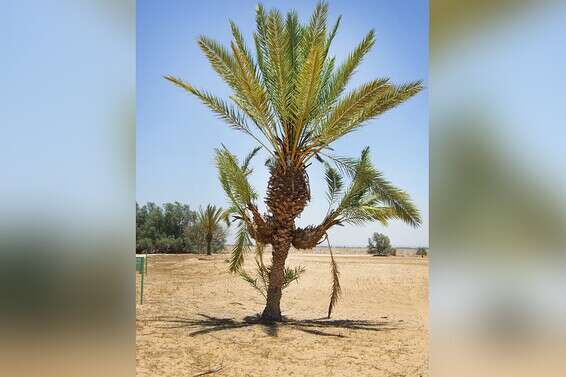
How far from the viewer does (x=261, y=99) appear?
20.3 ft

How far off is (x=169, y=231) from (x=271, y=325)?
1306 centimetres

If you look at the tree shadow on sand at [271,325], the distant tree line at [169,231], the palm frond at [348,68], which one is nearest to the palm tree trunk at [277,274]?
the tree shadow on sand at [271,325]

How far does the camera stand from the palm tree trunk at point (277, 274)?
7039 mm

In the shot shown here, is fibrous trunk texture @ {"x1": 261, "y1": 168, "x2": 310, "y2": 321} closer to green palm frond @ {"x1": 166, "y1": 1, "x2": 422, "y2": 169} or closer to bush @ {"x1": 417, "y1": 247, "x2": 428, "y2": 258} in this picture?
green palm frond @ {"x1": 166, "y1": 1, "x2": 422, "y2": 169}

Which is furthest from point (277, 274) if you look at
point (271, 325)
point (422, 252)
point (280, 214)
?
point (422, 252)

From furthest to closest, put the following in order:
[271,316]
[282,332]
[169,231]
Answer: [169,231]
[271,316]
[282,332]

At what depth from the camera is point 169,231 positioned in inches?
739

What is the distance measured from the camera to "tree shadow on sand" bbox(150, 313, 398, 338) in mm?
6228

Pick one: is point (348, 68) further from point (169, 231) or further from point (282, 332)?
point (169, 231)

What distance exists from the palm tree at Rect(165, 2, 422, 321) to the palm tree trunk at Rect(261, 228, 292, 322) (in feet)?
0.05
